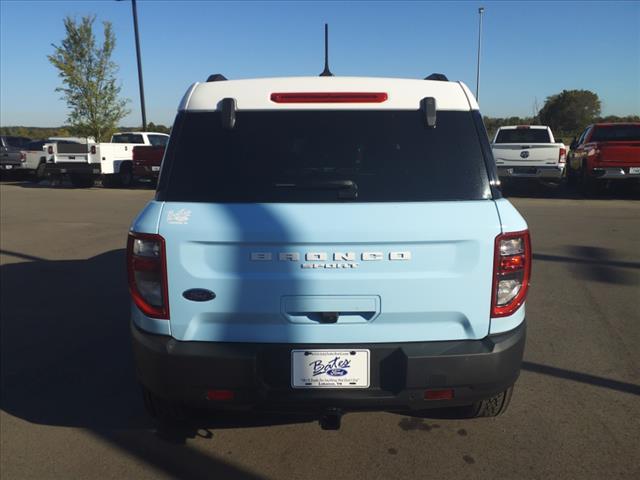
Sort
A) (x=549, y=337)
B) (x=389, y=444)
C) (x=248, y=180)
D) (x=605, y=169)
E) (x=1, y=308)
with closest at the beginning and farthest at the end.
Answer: (x=248, y=180), (x=389, y=444), (x=549, y=337), (x=1, y=308), (x=605, y=169)

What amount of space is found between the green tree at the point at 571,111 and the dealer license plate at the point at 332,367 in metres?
49.9

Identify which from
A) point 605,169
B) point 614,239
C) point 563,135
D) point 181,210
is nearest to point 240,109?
point 181,210

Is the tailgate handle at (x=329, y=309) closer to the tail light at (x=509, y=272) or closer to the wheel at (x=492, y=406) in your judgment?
the tail light at (x=509, y=272)

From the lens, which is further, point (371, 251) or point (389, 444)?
point (389, 444)

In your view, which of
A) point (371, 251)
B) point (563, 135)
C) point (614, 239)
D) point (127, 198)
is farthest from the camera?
point (563, 135)

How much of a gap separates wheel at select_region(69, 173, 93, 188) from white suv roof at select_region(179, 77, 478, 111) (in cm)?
1900

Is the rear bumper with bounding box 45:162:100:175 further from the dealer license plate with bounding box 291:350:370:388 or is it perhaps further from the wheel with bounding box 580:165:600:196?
the dealer license plate with bounding box 291:350:370:388

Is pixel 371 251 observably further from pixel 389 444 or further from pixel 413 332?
pixel 389 444

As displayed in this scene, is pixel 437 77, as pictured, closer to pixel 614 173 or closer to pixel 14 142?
pixel 614 173

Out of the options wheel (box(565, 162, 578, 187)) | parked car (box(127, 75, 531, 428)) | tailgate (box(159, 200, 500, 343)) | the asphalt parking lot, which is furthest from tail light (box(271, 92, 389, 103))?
wheel (box(565, 162, 578, 187))

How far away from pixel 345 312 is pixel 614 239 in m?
8.16

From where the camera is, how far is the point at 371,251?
254cm

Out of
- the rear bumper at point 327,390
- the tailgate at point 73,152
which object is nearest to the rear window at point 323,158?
the rear bumper at point 327,390

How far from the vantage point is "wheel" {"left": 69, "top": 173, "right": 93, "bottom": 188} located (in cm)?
→ 2048
